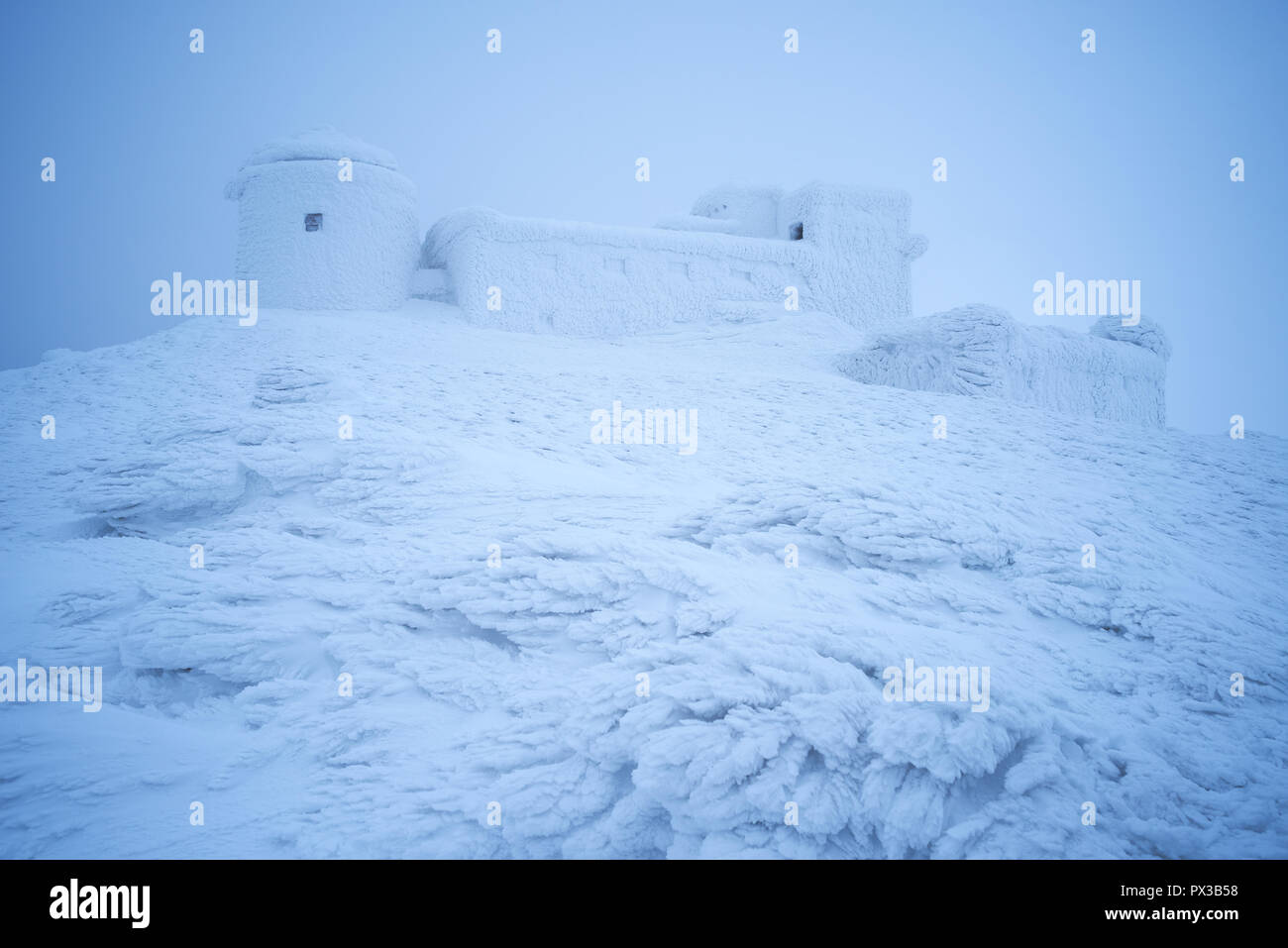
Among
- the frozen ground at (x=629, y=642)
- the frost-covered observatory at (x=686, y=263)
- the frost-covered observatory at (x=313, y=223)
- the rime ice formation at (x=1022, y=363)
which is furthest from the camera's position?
the frost-covered observatory at (x=686, y=263)

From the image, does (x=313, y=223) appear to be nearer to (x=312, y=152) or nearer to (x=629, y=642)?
(x=312, y=152)

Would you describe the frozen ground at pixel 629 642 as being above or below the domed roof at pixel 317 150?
below

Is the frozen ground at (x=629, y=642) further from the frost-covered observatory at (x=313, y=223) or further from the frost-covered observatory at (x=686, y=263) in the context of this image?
the frost-covered observatory at (x=686, y=263)

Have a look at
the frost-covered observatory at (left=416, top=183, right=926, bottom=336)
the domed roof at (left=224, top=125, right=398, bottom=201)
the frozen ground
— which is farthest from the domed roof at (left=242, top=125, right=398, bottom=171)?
the frozen ground

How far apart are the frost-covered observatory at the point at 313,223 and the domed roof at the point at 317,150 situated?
0.06 ft

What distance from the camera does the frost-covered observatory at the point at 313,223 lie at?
13.9 m

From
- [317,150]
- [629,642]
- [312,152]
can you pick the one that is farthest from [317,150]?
[629,642]

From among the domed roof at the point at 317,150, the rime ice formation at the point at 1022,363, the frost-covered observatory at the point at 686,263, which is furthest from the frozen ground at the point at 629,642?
the domed roof at the point at 317,150

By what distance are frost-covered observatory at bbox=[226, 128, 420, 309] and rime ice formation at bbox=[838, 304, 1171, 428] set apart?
9606 millimetres

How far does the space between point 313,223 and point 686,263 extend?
7.66m

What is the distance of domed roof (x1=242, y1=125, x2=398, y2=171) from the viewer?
14.1 m

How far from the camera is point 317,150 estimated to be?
46.3 ft

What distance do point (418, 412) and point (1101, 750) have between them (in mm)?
6451

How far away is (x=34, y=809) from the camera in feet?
9.74
